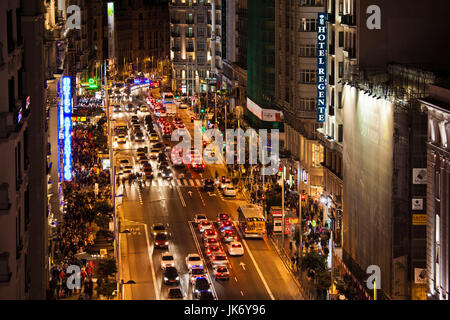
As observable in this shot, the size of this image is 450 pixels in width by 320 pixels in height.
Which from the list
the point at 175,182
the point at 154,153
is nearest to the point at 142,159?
the point at 154,153

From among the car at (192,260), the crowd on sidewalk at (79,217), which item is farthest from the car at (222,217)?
the car at (192,260)

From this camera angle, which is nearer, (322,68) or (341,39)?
(341,39)

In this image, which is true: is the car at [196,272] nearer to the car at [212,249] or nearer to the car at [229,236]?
the car at [212,249]

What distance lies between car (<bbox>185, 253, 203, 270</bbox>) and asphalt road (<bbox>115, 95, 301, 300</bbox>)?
67 cm

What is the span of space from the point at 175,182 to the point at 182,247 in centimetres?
2834

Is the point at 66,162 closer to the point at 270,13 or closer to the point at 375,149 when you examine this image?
the point at 375,149

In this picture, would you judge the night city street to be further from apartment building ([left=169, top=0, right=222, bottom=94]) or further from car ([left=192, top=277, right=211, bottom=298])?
apartment building ([left=169, top=0, right=222, bottom=94])

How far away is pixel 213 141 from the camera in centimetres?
12712

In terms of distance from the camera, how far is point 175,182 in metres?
103

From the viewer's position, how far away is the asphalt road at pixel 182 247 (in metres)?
62.4

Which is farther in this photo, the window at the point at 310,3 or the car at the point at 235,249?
the window at the point at 310,3

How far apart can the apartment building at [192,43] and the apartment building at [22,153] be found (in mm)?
129598

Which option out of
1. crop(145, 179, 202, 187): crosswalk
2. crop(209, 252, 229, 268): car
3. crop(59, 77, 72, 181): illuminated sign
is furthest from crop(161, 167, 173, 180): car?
crop(209, 252, 229, 268): car

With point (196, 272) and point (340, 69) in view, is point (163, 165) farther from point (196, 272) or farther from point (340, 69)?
point (196, 272)
